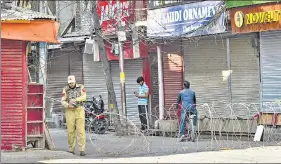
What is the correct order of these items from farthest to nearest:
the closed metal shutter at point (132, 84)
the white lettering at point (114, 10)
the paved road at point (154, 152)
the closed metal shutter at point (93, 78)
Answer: the closed metal shutter at point (93, 78), the closed metal shutter at point (132, 84), the white lettering at point (114, 10), the paved road at point (154, 152)

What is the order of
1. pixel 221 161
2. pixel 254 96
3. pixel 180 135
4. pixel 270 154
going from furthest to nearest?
pixel 254 96, pixel 180 135, pixel 270 154, pixel 221 161

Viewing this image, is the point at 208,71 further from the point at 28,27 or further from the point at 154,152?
the point at 28,27

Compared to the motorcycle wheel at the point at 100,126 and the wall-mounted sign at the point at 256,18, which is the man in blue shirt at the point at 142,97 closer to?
the motorcycle wheel at the point at 100,126

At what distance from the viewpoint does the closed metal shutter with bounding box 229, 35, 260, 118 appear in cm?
1956

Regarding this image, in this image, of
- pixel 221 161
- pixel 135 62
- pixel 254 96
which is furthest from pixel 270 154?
pixel 135 62

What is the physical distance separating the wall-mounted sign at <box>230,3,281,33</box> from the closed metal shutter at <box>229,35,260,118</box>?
0.74 metres

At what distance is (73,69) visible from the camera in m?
25.9

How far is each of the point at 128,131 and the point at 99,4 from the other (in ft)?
23.1

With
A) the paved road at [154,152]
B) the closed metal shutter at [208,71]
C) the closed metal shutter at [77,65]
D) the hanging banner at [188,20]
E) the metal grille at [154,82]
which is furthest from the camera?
the closed metal shutter at [77,65]

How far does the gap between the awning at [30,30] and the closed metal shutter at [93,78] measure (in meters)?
10.5

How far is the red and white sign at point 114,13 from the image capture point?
23.3m

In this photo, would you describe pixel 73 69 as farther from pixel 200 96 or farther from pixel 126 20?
pixel 200 96

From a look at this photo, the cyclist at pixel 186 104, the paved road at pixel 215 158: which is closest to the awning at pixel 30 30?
the paved road at pixel 215 158

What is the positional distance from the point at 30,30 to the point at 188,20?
26.4ft
